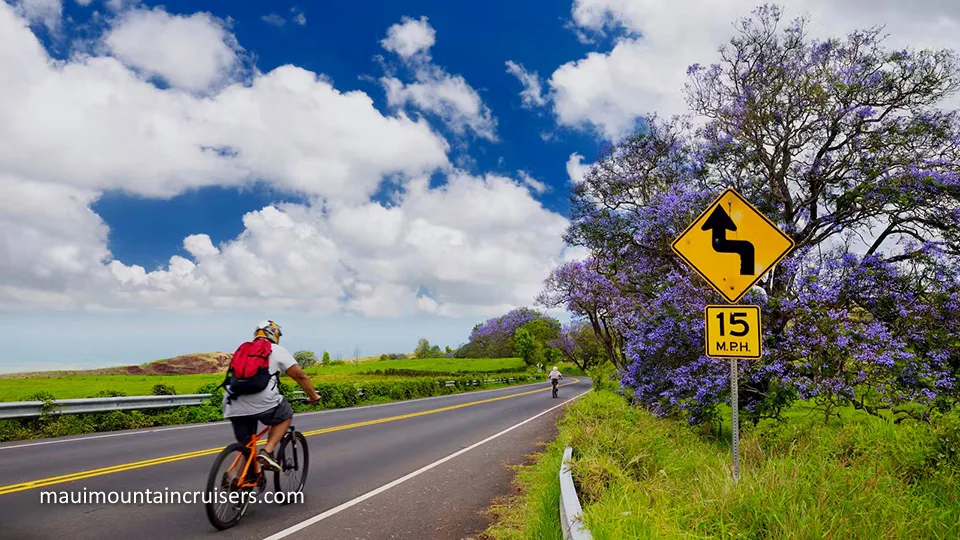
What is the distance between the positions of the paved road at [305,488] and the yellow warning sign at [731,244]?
3953mm

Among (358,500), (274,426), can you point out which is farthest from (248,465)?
(358,500)

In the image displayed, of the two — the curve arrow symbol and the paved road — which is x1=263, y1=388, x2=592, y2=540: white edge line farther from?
the curve arrow symbol

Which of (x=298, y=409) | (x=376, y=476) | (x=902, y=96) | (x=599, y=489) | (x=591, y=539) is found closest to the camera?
(x=591, y=539)

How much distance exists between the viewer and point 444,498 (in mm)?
8211

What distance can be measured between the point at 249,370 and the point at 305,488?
2855mm

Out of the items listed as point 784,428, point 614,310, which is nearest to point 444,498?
point 784,428

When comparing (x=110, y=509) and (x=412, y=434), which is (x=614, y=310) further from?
(x=110, y=509)

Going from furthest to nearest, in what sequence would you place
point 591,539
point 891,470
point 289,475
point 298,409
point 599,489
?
point 298,409 < point 289,475 < point 891,470 < point 599,489 < point 591,539

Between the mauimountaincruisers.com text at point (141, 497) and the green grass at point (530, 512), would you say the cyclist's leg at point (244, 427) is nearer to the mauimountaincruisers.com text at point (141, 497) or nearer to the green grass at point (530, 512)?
the mauimountaincruisers.com text at point (141, 497)

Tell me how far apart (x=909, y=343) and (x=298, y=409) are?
19.7 meters

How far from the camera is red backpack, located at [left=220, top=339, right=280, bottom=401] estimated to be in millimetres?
6320

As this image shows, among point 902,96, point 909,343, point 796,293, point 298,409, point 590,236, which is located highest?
point 902,96

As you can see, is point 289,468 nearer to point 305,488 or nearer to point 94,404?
point 305,488

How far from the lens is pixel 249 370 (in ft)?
20.7
